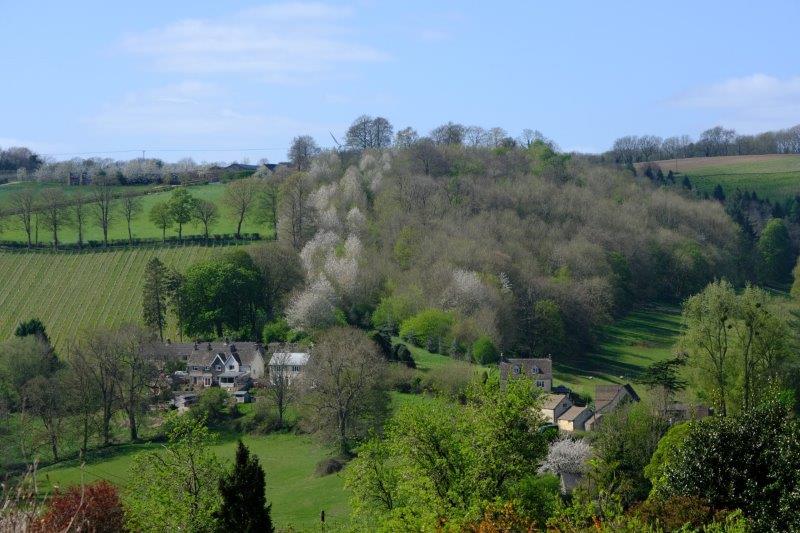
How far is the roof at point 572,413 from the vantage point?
151 ft

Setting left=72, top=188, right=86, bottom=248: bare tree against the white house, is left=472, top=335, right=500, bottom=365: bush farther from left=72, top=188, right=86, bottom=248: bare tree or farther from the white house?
left=72, top=188, right=86, bottom=248: bare tree

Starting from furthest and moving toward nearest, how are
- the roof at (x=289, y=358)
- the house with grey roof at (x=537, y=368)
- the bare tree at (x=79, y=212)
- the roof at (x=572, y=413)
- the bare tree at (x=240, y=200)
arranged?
the bare tree at (x=240, y=200)
the bare tree at (x=79, y=212)
the roof at (x=289, y=358)
the house with grey roof at (x=537, y=368)
the roof at (x=572, y=413)

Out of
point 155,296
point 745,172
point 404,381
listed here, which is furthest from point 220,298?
point 745,172

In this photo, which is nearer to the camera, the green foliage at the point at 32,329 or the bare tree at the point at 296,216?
the green foliage at the point at 32,329

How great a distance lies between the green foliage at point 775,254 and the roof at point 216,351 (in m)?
53.8

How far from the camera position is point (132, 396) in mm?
48281

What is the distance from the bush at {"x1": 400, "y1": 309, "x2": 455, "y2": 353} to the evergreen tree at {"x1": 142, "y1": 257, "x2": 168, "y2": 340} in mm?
16213

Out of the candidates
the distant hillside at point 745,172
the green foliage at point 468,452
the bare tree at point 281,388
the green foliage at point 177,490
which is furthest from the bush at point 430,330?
the distant hillside at point 745,172

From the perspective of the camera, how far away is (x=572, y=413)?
46438mm

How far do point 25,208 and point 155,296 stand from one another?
70.5 ft

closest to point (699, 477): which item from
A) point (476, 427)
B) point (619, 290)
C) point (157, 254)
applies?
point (476, 427)

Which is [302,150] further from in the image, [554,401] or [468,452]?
[468,452]

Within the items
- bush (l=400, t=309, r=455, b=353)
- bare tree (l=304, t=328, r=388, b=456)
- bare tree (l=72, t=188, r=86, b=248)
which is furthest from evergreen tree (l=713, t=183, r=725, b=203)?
bare tree (l=304, t=328, r=388, b=456)

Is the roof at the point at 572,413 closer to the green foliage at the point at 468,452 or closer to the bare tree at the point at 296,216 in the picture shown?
the green foliage at the point at 468,452
